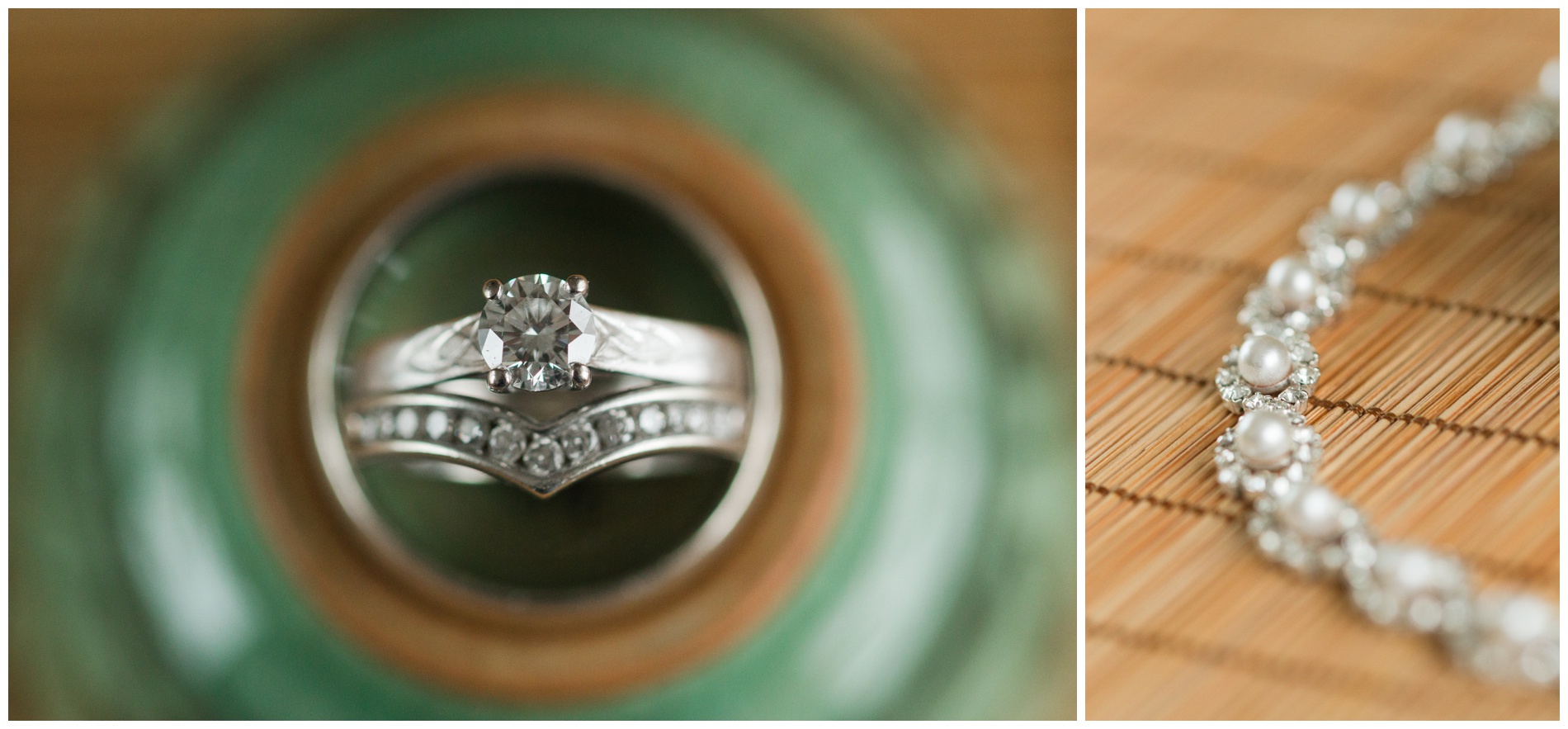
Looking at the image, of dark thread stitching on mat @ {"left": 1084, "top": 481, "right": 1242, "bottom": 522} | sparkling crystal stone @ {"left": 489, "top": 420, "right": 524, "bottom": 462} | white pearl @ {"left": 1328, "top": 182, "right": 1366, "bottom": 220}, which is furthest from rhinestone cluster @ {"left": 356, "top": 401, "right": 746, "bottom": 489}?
white pearl @ {"left": 1328, "top": 182, "right": 1366, "bottom": 220}

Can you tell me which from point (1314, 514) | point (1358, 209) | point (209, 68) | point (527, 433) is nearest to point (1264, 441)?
point (1314, 514)

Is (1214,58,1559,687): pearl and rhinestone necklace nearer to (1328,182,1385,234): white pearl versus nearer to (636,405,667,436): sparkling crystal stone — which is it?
(1328,182,1385,234): white pearl

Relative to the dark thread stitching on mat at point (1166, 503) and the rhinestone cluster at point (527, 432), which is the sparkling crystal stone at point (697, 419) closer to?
the rhinestone cluster at point (527, 432)

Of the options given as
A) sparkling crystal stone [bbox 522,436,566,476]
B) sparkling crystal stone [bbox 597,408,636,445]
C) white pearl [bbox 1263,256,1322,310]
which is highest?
white pearl [bbox 1263,256,1322,310]

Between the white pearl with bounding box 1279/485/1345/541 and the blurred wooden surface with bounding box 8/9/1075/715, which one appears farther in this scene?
the blurred wooden surface with bounding box 8/9/1075/715

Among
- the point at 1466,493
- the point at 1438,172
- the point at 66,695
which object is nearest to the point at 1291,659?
the point at 1466,493

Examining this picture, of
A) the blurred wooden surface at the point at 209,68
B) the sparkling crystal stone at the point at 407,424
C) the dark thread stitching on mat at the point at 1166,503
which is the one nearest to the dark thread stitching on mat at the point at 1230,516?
the dark thread stitching on mat at the point at 1166,503
